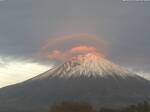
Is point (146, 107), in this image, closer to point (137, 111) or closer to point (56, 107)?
point (137, 111)

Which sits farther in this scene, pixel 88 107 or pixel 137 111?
pixel 88 107

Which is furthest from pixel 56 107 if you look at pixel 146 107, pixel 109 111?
pixel 146 107

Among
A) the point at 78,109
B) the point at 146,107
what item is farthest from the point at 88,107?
the point at 146,107

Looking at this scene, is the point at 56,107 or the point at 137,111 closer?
the point at 137,111

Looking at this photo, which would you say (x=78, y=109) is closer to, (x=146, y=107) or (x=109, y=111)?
(x=109, y=111)

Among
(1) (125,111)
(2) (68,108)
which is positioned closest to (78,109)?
(2) (68,108)

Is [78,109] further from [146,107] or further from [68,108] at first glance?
[146,107]

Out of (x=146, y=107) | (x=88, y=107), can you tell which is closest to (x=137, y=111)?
(x=146, y=107)
